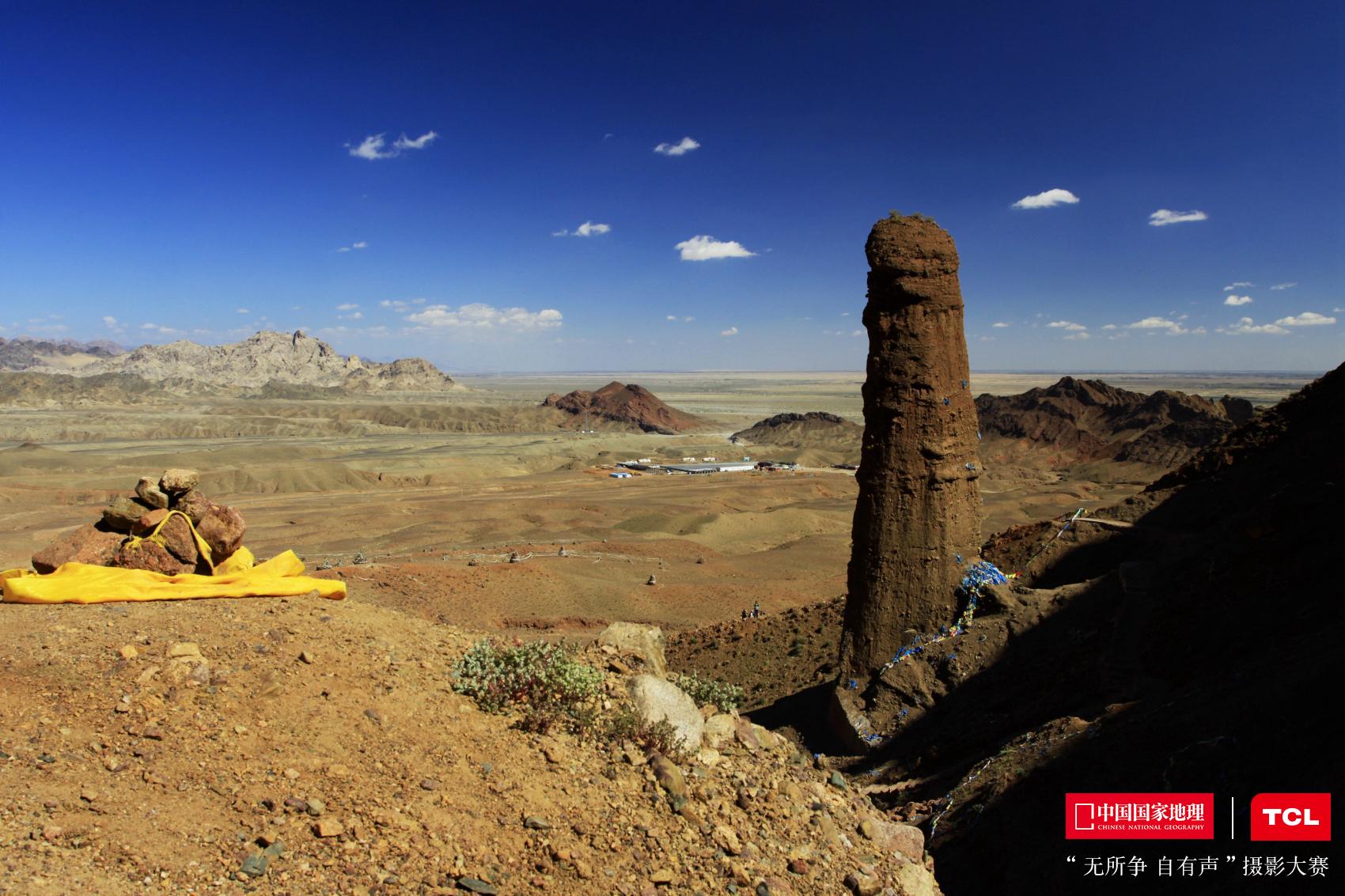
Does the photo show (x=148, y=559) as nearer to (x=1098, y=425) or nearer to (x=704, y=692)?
(x=704, y=692)

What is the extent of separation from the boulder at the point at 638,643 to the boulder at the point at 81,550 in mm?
4526

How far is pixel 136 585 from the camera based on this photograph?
635 centimetres

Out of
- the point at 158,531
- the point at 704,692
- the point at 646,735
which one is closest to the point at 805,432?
the point at 704,692

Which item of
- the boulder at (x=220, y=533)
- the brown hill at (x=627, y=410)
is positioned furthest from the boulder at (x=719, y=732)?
the brown hill at (x=627, y=410)

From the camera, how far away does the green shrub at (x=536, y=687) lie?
545cm

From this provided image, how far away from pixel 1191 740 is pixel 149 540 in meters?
9.01

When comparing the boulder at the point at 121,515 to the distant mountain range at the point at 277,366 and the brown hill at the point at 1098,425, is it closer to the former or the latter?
the brown hill at the point at 1098,425

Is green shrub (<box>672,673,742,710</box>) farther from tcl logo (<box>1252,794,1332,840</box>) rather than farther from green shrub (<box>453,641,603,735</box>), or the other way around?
tcl logo (<box>1252,794,1332,840</box>)

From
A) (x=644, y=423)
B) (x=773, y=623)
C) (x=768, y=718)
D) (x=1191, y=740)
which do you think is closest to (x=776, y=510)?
(x=773, y=623)

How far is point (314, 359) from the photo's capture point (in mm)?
157500

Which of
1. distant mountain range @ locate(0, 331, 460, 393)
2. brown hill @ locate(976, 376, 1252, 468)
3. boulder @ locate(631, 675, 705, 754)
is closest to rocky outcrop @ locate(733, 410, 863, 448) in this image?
brown hill @ locate(976, 376, 1252, 468)

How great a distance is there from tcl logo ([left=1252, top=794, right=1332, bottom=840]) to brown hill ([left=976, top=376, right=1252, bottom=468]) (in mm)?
48998

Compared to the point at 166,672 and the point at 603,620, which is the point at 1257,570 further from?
the point at 603,620

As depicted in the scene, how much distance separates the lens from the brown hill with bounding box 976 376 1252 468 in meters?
49.2
